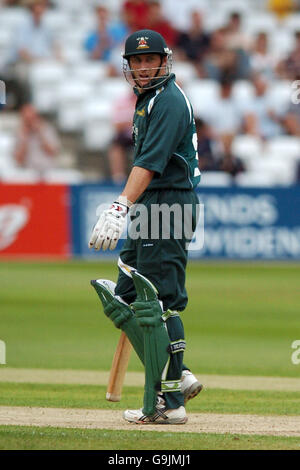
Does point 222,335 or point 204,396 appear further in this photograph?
point 222,335

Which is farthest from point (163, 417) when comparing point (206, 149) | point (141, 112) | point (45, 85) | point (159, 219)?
point (45, 85)

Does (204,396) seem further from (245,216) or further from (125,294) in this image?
(245,216)

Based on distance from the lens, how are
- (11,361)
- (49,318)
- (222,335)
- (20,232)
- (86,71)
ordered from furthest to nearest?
1. (86,71)
2. (20,232)
3. (49,318)
4. (222,335)
5. (11,361)

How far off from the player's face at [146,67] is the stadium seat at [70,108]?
36.8 feet

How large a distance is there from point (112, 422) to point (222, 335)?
3950 millimetres

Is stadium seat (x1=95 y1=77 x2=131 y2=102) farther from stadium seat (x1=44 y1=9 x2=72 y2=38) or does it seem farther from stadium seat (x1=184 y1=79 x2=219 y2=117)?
stadium seat (x1=44 y1=9 x2=72 y2=38)

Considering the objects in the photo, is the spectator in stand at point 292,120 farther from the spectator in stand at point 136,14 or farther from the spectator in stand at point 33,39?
the spectator in stand at point 33,39

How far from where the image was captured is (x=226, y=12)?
775 inches

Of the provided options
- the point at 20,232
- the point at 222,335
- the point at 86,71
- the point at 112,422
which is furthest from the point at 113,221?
the point at 86,71

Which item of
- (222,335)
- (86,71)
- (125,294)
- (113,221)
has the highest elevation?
(86,71)

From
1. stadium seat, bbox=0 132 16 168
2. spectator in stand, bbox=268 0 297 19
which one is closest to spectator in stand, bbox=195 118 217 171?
stadium seat, bbox=0 132 16 168

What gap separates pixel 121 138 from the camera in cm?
1598

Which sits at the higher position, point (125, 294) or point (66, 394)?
point (125, 294)

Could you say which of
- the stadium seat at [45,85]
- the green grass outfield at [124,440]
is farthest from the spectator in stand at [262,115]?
the green grass outfield at [124,440]
